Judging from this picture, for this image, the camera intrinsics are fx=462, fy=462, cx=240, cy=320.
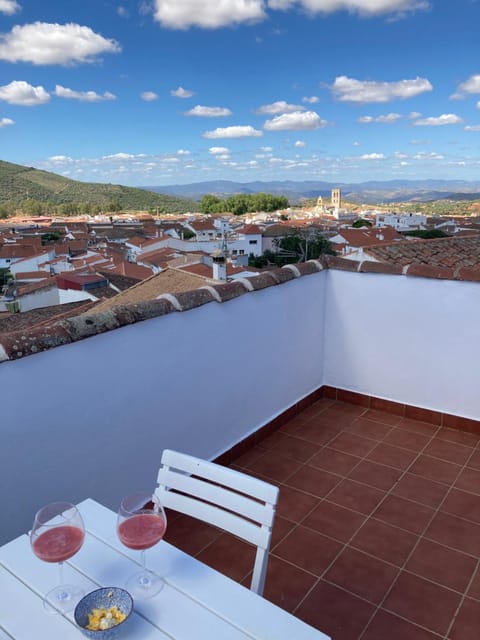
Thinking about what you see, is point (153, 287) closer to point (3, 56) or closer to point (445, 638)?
point (445, 638)

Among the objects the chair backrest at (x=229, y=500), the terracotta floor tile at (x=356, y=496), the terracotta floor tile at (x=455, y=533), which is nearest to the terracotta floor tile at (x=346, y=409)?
the terracotta floor tile at (x=356, y=496)

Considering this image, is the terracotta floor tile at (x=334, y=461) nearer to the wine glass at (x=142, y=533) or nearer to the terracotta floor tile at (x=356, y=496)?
the terracotta floor tile at (x=356, y=496)

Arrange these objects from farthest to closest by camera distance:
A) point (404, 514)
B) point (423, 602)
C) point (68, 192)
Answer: point (68, 192) < point (404, 514) < point (423, 602)

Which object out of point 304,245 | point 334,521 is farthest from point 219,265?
point 304,245

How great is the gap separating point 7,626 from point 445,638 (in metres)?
1.43

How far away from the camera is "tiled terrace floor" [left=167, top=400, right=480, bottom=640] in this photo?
167 cm

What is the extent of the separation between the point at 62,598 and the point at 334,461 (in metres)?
1.97

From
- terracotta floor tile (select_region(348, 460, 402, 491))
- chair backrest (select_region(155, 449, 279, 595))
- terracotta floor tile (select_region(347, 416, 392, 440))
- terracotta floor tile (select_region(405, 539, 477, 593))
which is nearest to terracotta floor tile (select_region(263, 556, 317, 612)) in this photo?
terracotta floor tile (select_region(405, 539, 477, 593))

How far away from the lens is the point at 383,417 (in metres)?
3.13

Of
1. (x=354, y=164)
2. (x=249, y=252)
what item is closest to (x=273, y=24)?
(x=249, y=252)

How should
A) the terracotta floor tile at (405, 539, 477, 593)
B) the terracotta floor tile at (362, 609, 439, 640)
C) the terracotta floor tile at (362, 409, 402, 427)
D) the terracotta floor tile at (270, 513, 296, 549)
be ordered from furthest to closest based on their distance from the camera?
the terracotta floor tile at (362, 409, 402, 427) → the terracotta floor tile at (270, 513, 296, 549) → the terracotta floor tile at (405, 539, 477, 593) → the terracotta floor tile at (362, 609, 439, 640)

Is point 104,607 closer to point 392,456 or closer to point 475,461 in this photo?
point 392,456

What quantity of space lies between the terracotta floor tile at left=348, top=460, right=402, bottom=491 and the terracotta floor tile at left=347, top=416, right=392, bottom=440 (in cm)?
31

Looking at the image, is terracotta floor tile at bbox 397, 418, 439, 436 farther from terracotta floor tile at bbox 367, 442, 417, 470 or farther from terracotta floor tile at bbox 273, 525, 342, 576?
terracotta floor tile at bbox 273, 525, 342, 576
